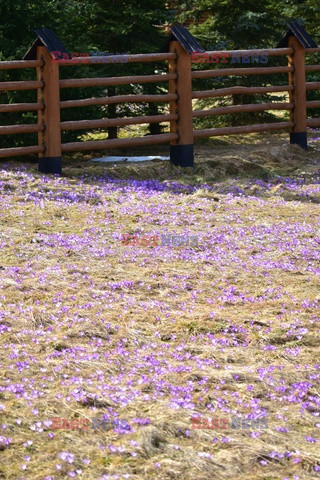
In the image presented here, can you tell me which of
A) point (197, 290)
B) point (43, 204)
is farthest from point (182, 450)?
point (43, 204)

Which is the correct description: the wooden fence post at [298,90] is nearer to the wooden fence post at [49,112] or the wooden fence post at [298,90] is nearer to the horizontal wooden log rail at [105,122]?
the horizontal wooden log rail at [105,122]

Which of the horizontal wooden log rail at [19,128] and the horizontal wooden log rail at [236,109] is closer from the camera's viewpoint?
the horizontal wooden log rail at [19,128]

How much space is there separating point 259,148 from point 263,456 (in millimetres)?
10359

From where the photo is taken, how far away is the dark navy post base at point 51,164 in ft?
35.7

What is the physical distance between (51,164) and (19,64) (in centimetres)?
139

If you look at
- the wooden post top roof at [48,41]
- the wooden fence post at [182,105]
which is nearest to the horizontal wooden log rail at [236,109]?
the wooden fence post at [182,105]

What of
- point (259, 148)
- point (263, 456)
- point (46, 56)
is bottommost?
point (263, 456)

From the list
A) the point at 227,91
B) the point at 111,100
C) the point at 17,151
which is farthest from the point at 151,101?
the point at 17,151

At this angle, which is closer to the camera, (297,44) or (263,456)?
(263,456)

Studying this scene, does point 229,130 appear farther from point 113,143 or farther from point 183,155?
point 113,143

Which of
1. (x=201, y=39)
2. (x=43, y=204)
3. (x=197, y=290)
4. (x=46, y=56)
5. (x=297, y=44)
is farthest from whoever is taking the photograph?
(x=201, y=39)

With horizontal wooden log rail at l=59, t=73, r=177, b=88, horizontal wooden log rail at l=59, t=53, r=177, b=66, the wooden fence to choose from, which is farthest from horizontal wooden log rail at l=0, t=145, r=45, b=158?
horizontal wooden log rail at l=59, t=53, r=177, b=66

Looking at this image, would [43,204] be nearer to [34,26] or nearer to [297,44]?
[34,26]

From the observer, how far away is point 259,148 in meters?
13.6
